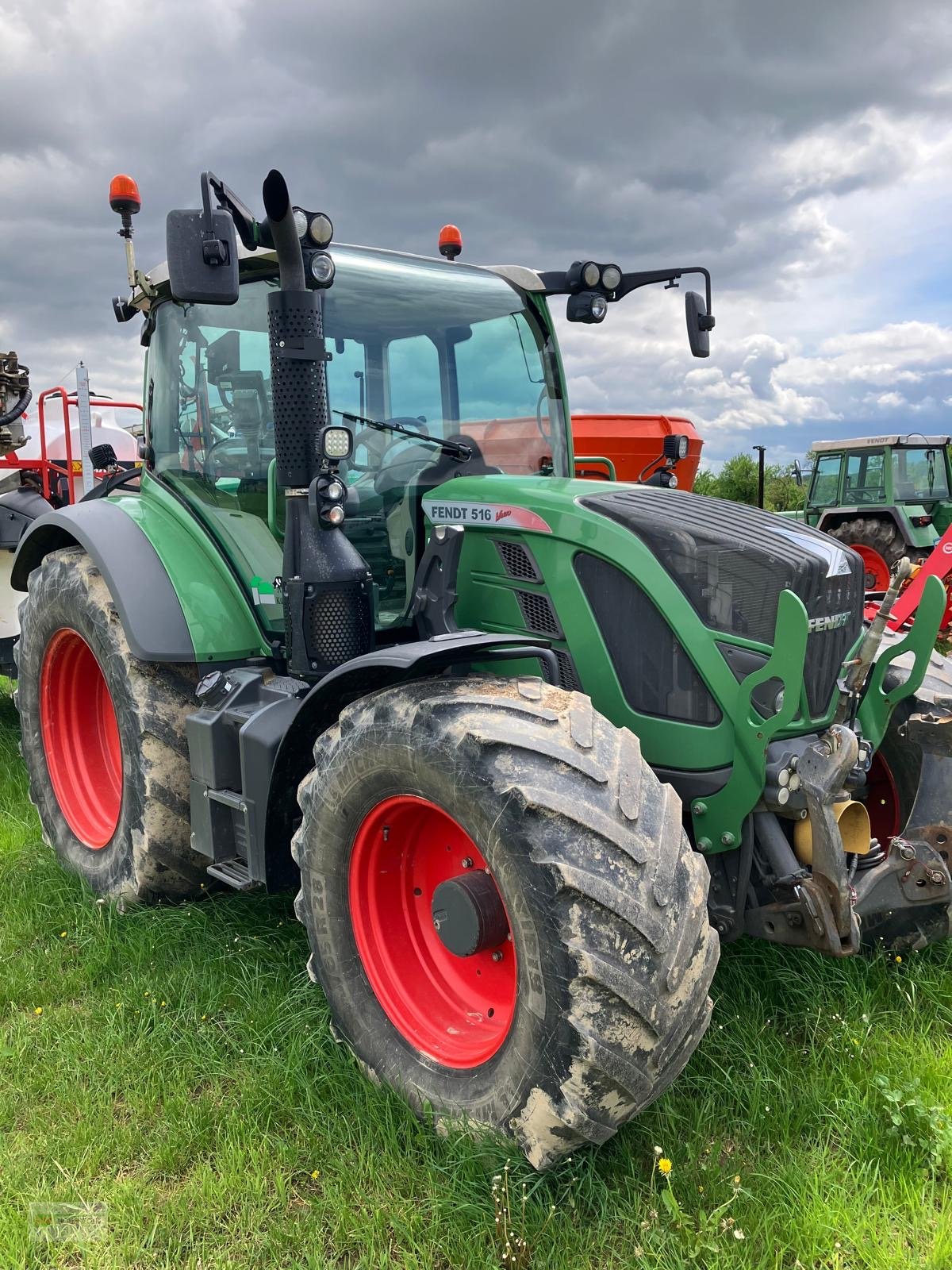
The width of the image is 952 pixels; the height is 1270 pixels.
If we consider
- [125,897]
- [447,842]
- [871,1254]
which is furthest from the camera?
[125,897]

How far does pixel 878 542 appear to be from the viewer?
529 inches

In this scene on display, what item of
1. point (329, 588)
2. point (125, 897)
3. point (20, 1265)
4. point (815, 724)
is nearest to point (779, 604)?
point (815, 724)

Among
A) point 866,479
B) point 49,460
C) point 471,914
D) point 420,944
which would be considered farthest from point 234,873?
point 866,479

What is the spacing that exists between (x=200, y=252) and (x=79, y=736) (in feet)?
8.74

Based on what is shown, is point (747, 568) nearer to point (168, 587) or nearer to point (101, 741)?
point (168, 587)

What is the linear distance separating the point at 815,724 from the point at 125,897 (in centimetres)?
264

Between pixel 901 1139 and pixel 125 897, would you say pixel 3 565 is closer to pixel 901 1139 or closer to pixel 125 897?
pixel 125 897

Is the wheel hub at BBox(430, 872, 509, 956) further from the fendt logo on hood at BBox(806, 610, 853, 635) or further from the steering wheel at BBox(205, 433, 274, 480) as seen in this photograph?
the steering wheel at BBox(205, 433, 274, 480)

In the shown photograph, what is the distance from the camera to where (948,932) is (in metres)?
3.38

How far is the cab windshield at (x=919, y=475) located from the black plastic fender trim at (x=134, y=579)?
38.3ft

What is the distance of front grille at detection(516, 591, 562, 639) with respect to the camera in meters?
3.06

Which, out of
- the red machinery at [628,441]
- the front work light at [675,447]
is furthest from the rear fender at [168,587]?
the red machinery at [628,441]

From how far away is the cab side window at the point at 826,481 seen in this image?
1418 centimetres

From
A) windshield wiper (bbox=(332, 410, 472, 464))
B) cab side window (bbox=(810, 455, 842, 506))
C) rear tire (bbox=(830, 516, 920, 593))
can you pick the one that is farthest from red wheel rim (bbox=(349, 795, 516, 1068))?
cab side window (bbox=(810, 455, 842, 506))
